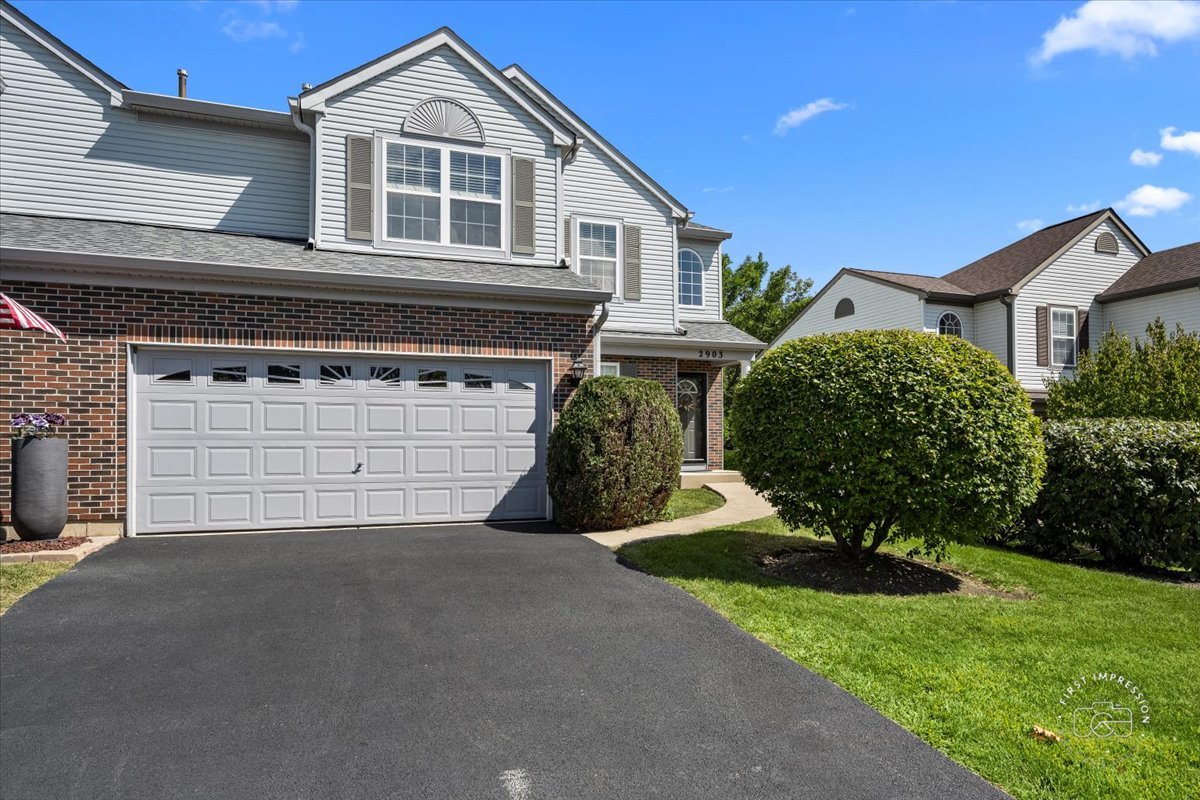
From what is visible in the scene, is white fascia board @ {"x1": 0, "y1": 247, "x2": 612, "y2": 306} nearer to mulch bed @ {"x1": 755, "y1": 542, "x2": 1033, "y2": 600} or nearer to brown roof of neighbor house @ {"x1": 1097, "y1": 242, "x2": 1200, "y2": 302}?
mulch bed @ {"x1": 755, "y1": 542, "x2": 1033, "y2": 600}

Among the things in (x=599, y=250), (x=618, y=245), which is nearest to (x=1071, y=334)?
(x=618, y=245)

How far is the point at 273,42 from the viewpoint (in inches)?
364

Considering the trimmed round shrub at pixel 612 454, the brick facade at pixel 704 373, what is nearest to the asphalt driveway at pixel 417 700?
the trimmed round shrub at pixel 612 454

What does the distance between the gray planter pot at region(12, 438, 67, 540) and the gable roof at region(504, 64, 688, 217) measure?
1068cm

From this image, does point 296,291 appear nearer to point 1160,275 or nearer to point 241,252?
point 241,252

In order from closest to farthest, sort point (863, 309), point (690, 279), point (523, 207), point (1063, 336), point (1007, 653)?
point (1007, 653)
point (523, 207)
point (690, 279)
point (1063, 336)
point (863, 309)

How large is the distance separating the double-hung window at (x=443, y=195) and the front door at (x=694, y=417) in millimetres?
6312

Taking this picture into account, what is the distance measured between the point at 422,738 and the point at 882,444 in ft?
15.8

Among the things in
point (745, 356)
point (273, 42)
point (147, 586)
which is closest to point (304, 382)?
point (147, 586)

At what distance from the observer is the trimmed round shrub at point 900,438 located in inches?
253

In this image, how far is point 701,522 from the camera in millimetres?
9984

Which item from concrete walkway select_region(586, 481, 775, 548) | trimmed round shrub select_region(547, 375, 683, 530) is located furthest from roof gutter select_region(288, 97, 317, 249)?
concrete walkway select_region(586, 481, 775, 548)

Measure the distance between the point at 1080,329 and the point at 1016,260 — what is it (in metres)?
2.77

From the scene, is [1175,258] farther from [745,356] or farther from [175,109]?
[175,109]
